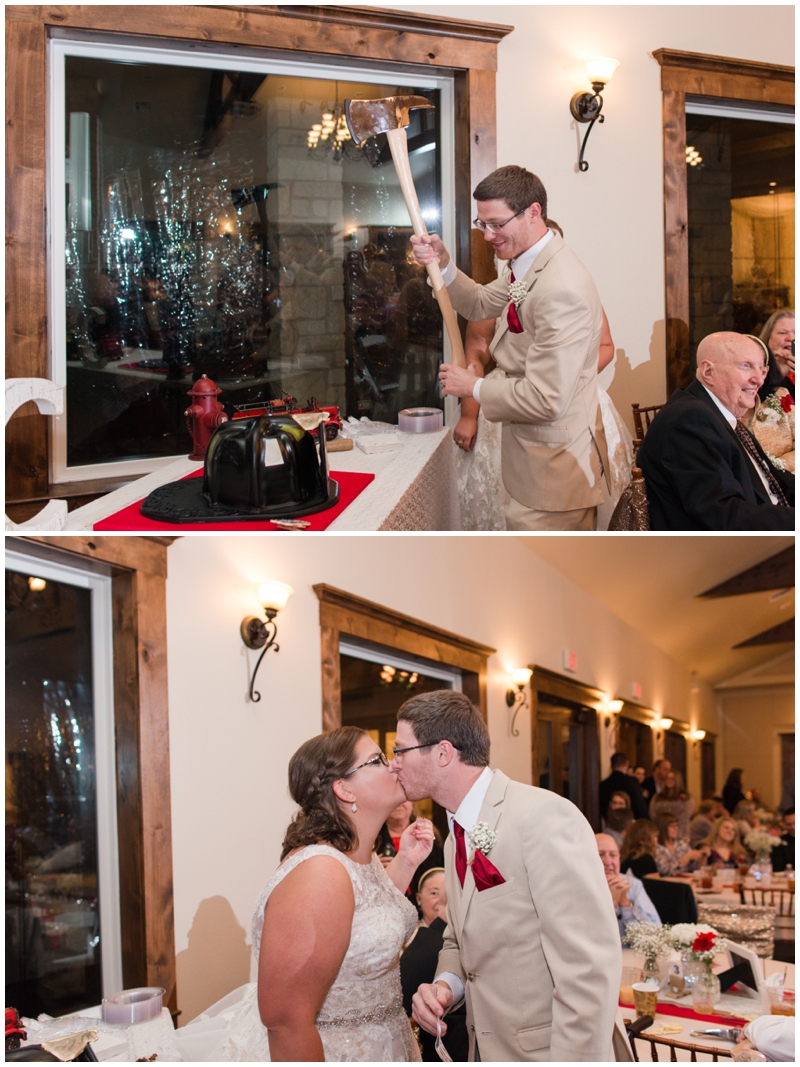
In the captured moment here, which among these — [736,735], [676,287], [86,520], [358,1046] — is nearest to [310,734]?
[86,520]

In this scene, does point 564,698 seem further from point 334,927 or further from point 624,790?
point 334,927

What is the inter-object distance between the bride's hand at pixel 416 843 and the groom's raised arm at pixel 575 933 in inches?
21.0

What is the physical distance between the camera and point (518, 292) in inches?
105

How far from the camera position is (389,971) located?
2.05 metres

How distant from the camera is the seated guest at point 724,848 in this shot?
792 centimetres

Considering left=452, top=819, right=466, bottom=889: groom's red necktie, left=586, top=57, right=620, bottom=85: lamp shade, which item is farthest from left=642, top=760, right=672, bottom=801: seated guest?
left=452, top=819, right=466, bottom=889: groom's red necktie

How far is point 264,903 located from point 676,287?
11.2 feet

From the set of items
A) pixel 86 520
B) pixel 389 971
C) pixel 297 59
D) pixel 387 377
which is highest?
pixel 297 59

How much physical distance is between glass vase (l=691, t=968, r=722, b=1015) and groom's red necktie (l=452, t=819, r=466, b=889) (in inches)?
65.9

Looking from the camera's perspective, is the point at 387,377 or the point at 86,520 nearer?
the point at 86,520

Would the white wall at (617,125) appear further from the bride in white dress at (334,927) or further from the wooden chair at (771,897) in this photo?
the wooden chair at (771,897)

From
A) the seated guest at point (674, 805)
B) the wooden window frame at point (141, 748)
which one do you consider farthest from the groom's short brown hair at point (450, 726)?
the seated guest at point (674, 805)

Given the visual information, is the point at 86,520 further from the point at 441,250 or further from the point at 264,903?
the point at 441,250

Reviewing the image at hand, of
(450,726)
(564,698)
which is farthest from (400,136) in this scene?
(564,698)
